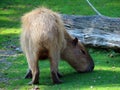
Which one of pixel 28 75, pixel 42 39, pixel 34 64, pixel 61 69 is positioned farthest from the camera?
pixel 61 69

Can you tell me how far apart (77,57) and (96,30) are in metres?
2.08

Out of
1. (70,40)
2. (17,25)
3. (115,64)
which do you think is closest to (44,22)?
(70,40)

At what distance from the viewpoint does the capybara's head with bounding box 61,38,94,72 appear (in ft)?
30.3

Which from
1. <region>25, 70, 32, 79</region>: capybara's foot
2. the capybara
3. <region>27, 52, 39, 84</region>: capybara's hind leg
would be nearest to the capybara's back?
the capybara

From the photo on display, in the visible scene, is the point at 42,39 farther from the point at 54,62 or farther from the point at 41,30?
the point at 54,62

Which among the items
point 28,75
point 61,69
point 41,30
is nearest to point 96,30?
point 61,69

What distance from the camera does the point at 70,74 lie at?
938 cm

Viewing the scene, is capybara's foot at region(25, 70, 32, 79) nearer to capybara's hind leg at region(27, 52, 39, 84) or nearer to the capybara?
the capybara

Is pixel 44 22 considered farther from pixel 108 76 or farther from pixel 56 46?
pixel 108 76

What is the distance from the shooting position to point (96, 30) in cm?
1116

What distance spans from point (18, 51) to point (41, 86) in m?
3.84

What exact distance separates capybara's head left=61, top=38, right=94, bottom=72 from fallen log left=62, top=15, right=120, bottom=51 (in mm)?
1221

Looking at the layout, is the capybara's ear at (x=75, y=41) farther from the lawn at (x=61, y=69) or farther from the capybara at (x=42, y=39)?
the lawn at (x=61, y=69)

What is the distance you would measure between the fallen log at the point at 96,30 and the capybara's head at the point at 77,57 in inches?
48.1
